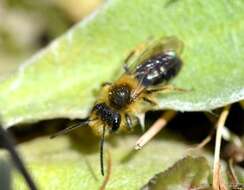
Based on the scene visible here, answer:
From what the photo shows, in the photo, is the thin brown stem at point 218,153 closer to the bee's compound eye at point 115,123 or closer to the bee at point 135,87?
the bee at point 135,87

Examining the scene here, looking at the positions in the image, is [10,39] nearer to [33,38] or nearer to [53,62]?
[33,38]

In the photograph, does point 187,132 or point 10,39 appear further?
point 10,39

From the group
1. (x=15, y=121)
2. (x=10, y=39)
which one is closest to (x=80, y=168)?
(x=15, y=121)

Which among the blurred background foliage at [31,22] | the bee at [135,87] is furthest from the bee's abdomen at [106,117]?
the blurred background foliage at [31,22]

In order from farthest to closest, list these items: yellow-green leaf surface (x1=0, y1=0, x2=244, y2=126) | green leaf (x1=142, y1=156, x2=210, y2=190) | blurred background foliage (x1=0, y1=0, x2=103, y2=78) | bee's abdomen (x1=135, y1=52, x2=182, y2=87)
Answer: blurred background foliage (x1=0, y1=0, x2=103, y2=78), bee's abdomen (x1=135, y1=52, x2=182, y2=87), yellow-green leaf surface (x1=0, y1=0, x2=244, y2=126), green leaf (x1=142, y1=156, x2=210, y2=190)

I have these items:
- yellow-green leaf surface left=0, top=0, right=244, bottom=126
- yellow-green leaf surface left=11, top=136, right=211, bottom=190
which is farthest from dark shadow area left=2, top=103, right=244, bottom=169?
yellow-green leaf surface left=0, top=0, right=244, bottom=126

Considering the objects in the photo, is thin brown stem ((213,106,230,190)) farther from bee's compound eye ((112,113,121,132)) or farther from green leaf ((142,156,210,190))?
bee's compound eye ((112,113,121,132))

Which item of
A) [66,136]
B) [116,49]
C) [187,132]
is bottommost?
[187,132]
